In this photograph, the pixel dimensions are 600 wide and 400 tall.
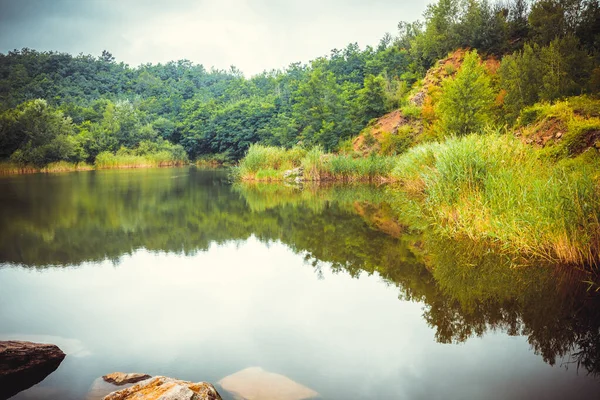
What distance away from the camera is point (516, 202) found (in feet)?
26.9

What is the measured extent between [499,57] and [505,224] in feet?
94.9

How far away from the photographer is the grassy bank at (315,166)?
23.7 meters

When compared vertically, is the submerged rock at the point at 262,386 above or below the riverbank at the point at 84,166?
below

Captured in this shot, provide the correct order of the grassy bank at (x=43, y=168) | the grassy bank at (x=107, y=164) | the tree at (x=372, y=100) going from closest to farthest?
the grassy bank at (x=43, y=168) → the grassy bank at (x=107, y=164) → the tree at (x=372, y=100)

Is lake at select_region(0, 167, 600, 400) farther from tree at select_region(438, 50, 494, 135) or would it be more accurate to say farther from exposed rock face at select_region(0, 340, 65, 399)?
tree at select_region(438, 50, 494, 135)

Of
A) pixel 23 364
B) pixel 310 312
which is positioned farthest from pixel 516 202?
pixel 23 364

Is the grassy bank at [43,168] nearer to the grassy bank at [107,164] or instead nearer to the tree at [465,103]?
the grassy bank at [107,164]

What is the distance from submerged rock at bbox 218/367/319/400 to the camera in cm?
367

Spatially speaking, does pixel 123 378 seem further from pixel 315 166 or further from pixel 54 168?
pixel 54 168

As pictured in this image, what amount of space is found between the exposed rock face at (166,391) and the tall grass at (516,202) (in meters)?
5.94

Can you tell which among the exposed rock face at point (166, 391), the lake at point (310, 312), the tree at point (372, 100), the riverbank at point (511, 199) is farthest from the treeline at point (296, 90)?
the exposed rock face at point (166, 391)

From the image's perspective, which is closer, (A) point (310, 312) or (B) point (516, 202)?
(A) point (310, 312)

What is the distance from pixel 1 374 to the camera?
384 centimetres

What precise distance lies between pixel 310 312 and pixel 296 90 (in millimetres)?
48708
